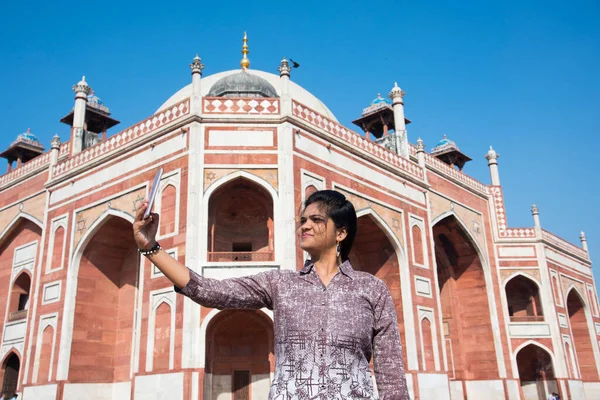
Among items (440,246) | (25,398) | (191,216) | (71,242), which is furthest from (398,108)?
(25,398)

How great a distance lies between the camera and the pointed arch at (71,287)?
12.8m

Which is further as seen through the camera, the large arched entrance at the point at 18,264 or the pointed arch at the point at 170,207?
the large arched entrance at the point at 18,264

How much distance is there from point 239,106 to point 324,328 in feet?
35.9

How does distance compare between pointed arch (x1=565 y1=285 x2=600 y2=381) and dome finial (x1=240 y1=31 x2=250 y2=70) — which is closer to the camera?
dome finial (x1=240 y1=31 x2=250 y2=70)

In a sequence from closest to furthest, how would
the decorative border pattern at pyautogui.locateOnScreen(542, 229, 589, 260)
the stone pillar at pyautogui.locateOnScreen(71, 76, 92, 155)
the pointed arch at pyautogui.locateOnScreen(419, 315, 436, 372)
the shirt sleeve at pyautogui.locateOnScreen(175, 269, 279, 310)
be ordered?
the shirt sleeve at pyautogui.locateOnScreen(175, 269, 279, 310) → the pointed arch at pyautogui.locateOnScreen(419, 315, 436, 372) → the stone pillar at pyautogui.locateOnScreen(71, 76, 92, 155) → the decorative border pattern at pyautogui.locateOnScreen(542, 229, 589, 260)

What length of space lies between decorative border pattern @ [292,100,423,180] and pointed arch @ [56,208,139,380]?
441 cm

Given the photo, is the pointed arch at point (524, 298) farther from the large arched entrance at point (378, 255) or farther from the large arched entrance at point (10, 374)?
the large arched entrance at point (10, 374)

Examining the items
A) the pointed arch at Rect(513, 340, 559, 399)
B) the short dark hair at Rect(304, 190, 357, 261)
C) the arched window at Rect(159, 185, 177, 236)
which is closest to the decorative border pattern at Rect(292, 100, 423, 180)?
the arched window at Rect(159, 185, 177, 236)

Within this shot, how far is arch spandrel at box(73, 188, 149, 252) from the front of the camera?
505 inches

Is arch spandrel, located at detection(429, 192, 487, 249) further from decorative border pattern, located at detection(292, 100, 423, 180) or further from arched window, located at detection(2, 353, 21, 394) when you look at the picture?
arched window, located at detection(2, 353, 21, 394)

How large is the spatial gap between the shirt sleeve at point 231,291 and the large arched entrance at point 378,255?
12156 mm

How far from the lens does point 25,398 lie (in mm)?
13570

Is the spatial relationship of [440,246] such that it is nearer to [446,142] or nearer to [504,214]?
[504,214]

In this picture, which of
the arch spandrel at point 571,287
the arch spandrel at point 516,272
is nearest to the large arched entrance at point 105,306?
the arch spandrel at point 516,272
